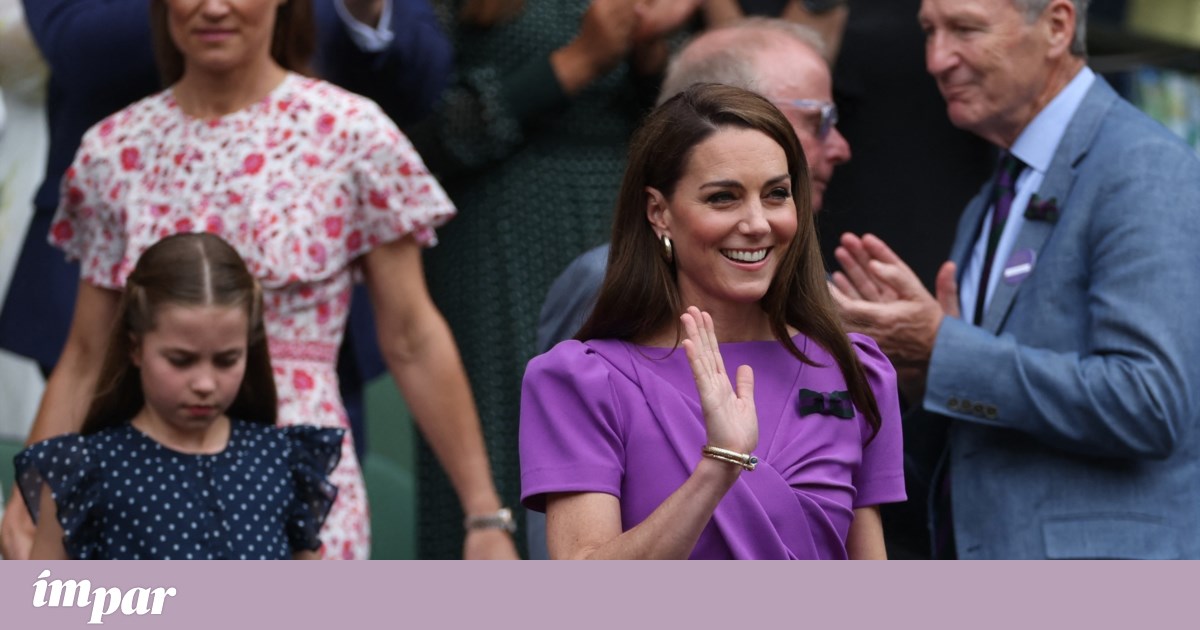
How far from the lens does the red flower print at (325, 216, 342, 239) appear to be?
423cm

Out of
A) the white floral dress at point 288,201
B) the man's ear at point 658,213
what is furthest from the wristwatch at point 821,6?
the man's ear at point 658,213

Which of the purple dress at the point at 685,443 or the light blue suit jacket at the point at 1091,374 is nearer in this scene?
the purple dress at the point at 685,443

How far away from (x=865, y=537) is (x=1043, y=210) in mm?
1273

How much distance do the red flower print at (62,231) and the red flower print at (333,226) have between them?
557 mm

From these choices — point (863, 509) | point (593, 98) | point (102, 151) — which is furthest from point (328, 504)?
point (593, 98)

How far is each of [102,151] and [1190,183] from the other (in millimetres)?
2114

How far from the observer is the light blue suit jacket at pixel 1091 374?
4.09 meters

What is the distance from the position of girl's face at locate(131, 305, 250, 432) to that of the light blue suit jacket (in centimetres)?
133

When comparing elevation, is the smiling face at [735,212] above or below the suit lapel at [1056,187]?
above

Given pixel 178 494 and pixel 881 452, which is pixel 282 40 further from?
pixel 881 452

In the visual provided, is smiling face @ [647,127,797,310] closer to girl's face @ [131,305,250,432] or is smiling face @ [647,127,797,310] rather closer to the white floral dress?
girl's face @ [131,305,250,432]

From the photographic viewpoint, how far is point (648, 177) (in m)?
3.24

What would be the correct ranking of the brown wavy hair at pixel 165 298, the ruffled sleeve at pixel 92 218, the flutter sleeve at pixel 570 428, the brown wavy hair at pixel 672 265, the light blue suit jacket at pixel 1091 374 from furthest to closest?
the ruffled sleeve at pixel 92 218 → the light blue suit jacket at pixel 1091 374 → the brown wavy hair at pixel 165 298 → the brown wavy hair at pixel 672 265 → the flutter sleeve at pixel 570 428
